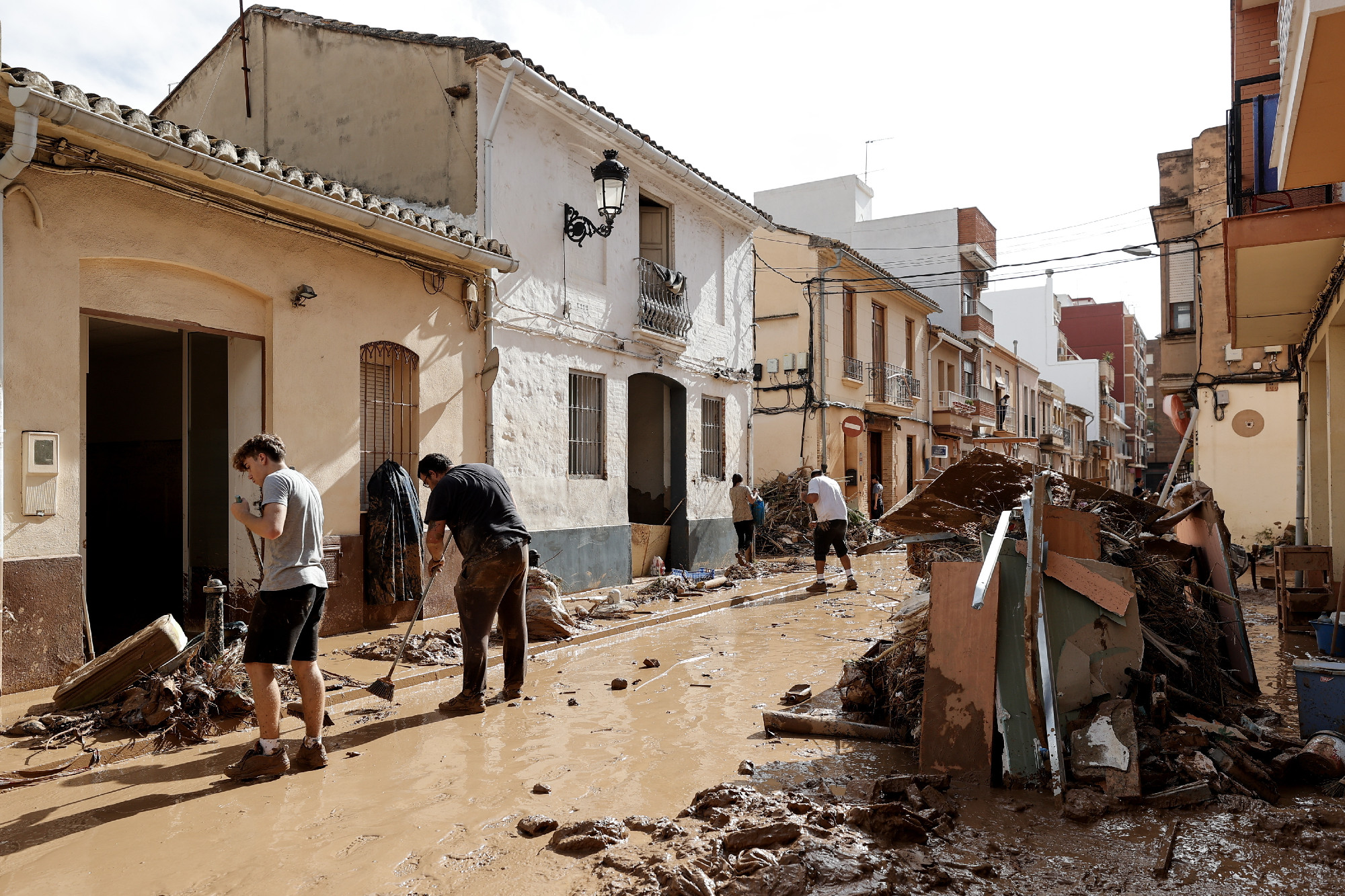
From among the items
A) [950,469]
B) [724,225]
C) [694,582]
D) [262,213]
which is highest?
[724,225]

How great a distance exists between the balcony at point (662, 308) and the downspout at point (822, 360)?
732 cm

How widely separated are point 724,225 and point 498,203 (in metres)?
6.27

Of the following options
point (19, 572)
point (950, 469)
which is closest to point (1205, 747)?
point (950, 469)

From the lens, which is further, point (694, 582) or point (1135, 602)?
point (694, 582)

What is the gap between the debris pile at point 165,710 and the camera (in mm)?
5113

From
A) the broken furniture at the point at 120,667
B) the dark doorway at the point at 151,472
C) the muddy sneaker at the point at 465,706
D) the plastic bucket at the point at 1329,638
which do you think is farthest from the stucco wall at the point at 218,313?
the plastic bucket at the point at 1329,638

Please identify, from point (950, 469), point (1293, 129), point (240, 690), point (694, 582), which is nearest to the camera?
point (1293, 129)

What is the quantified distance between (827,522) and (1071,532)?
778cm

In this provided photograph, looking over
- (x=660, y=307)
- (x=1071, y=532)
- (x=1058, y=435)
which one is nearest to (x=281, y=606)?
(x=1071, y=532)

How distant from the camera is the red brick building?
6100cm

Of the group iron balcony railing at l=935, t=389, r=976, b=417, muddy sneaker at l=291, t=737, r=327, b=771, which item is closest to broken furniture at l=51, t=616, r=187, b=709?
muddy sneaker at l=291, t=737, r=327, b=771

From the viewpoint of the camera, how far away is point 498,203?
34.7ft

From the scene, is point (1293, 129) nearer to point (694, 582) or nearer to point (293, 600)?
point (293, 600)

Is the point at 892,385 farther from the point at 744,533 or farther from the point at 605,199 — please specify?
the point at 605,199
